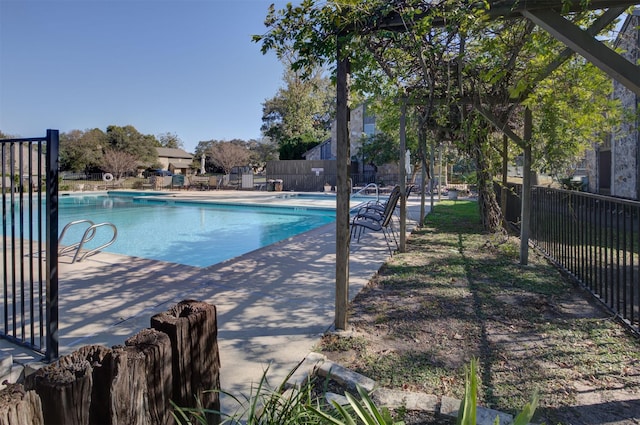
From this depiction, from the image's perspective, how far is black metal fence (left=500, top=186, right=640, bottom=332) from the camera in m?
3.14

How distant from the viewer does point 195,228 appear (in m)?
11.0

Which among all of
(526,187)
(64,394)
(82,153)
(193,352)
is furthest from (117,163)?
(64,394)

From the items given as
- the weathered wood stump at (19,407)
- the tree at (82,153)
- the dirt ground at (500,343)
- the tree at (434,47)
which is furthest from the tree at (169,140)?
the weathered wood stump at (19,407)

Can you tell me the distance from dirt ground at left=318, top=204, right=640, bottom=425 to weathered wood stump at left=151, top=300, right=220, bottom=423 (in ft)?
3.64

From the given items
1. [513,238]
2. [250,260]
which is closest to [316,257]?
[250,260]

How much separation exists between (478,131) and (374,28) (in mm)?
3978

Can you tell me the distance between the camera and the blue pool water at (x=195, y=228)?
26.1ft

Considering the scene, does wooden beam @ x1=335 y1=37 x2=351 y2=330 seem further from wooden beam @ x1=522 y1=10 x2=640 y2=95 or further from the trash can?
the trash can

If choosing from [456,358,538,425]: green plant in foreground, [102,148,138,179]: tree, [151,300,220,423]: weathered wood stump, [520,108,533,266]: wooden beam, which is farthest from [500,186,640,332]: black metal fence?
[102,148,138,179]: tree

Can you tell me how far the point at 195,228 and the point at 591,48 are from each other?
10.1 m

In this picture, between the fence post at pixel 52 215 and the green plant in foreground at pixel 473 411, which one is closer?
the green plant in foreground at pixel 473 411

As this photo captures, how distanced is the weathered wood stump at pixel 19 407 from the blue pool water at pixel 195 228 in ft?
19.3

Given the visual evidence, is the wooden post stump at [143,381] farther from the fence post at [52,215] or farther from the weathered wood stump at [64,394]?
the fence post at [52,215]

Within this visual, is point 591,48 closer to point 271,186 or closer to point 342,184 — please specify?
point 342,184
